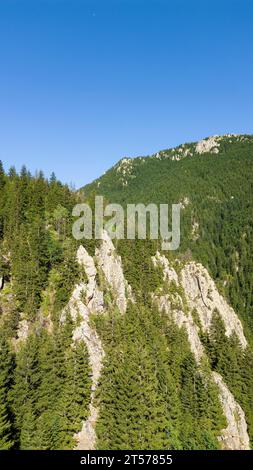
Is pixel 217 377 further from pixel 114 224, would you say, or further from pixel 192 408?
pixel 114 224

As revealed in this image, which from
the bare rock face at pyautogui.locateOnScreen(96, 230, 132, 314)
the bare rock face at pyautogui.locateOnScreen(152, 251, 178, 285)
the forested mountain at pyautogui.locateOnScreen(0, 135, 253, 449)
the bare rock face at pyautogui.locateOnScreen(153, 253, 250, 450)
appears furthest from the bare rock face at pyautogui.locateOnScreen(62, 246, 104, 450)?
the bare rock face at pyautogui.locateOnScreen(152, 251, 178, 285)

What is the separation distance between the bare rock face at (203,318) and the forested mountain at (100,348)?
39 cm

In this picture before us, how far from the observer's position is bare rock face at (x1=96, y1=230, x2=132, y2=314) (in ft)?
249

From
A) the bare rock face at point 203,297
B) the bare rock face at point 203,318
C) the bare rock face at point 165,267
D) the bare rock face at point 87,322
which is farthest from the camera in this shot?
the bare rock face at point 203,297

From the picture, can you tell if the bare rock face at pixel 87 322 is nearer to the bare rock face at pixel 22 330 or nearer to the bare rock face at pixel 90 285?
the bare rock face at pixel 90 285

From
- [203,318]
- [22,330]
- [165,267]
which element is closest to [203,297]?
[203,318]

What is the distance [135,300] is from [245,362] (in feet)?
101

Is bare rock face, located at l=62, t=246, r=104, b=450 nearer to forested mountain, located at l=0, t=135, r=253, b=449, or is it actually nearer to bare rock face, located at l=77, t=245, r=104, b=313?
bare rock face, located at l=77, t=245, r=104, b=313

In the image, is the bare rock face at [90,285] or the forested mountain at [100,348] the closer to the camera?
the forested mountain at [100,348]

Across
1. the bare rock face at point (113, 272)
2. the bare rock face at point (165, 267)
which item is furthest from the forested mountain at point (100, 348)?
the bare rock face at point (165, 267)

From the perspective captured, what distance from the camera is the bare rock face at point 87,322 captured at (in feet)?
155

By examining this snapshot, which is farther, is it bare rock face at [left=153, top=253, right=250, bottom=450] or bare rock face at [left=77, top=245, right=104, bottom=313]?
bare rock face at [left=77, top=245, right=104, bottom=313]

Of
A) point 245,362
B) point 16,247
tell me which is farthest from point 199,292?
point 16,247

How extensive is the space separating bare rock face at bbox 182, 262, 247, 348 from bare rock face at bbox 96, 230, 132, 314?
90.7 ft
